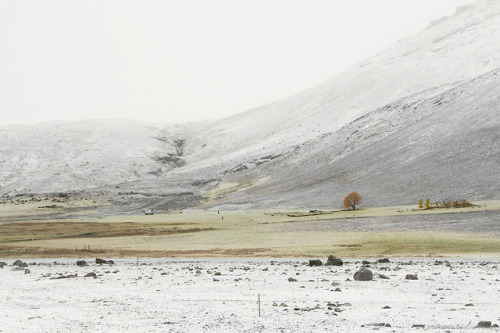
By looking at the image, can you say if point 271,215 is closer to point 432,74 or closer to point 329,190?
point 329,190

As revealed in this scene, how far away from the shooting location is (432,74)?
18125cm

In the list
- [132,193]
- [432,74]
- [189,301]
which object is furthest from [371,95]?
[189,301]

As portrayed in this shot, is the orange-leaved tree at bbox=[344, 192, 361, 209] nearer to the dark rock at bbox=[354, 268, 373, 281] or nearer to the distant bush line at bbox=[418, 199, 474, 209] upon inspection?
the distant bush line at bbox=[418, 199, 474, 209]

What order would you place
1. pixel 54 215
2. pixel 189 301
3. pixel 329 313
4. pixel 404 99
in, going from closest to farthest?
pixel 329 313
pixel 189 301
pixel 54 215
pixel 404 99

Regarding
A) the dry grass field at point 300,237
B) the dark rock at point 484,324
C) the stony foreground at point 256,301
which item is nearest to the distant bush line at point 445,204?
the dry grass field at point 300,237

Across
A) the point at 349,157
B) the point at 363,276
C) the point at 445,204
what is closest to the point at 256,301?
the point at 363,276

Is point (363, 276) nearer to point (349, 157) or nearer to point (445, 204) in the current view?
point (445, 204)

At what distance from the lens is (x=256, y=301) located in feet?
59.6

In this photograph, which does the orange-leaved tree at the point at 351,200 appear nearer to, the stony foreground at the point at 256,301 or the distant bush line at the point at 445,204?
the distant bush line at the point at 445,204

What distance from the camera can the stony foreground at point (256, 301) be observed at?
1415cm

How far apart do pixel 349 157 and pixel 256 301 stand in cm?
11897

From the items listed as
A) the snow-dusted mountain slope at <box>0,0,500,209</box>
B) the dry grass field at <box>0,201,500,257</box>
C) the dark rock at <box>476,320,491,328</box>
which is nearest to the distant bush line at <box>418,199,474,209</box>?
the dry grass field at <box>0,201,500,257</box>

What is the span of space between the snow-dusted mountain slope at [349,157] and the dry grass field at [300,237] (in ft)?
66.6

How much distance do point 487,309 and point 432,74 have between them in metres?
181
